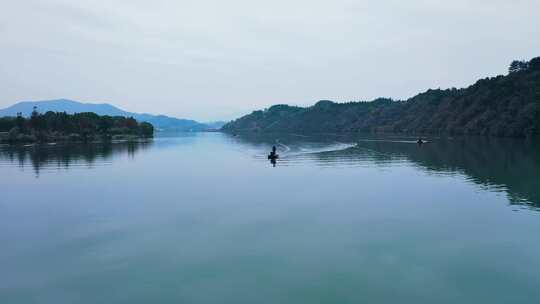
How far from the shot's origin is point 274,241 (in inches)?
1024

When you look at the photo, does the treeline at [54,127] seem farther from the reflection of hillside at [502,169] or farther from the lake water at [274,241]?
the reflection of hillside at [502,169]

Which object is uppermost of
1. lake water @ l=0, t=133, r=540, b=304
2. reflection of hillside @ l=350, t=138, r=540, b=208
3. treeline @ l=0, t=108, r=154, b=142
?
treeline @ l=0, t=108, r=154, b=142

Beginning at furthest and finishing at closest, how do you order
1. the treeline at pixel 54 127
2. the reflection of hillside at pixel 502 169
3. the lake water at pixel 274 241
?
the treeline at pixel 54 127
the reflection of hillside at pixel 502 169
the lake water at pixel 274 241

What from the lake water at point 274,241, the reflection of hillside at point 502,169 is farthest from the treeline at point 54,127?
the reflection of hillside at point 502,169

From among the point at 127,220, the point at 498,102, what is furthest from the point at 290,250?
the point at 498,102

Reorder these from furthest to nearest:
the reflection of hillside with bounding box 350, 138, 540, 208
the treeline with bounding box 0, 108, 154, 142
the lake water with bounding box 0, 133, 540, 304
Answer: the treeline with bounding box 0, 108, 154, 142 → the reflection of hillside with bounding box 350, 138, 540, 208 → the lake water with bounding box 0, 133, 540, 304

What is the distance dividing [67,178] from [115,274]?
38.2m

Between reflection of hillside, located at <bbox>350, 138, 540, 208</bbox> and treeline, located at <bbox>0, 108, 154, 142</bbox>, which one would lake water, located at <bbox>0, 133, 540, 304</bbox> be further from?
treeline, located at <bbox>0, 108, 154, 142</bbox>

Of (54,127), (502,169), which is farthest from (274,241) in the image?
(54,127)

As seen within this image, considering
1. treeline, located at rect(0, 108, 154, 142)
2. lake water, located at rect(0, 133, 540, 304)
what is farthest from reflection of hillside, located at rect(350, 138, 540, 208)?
treeline, located at rect(0, 108, 154, 142)

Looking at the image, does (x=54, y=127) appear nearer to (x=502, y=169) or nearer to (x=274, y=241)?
(x=502, y=169)

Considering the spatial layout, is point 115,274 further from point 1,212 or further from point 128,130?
point 128,130

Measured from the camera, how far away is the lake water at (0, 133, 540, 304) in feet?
62.5

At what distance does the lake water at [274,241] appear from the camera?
19062 millimetres
